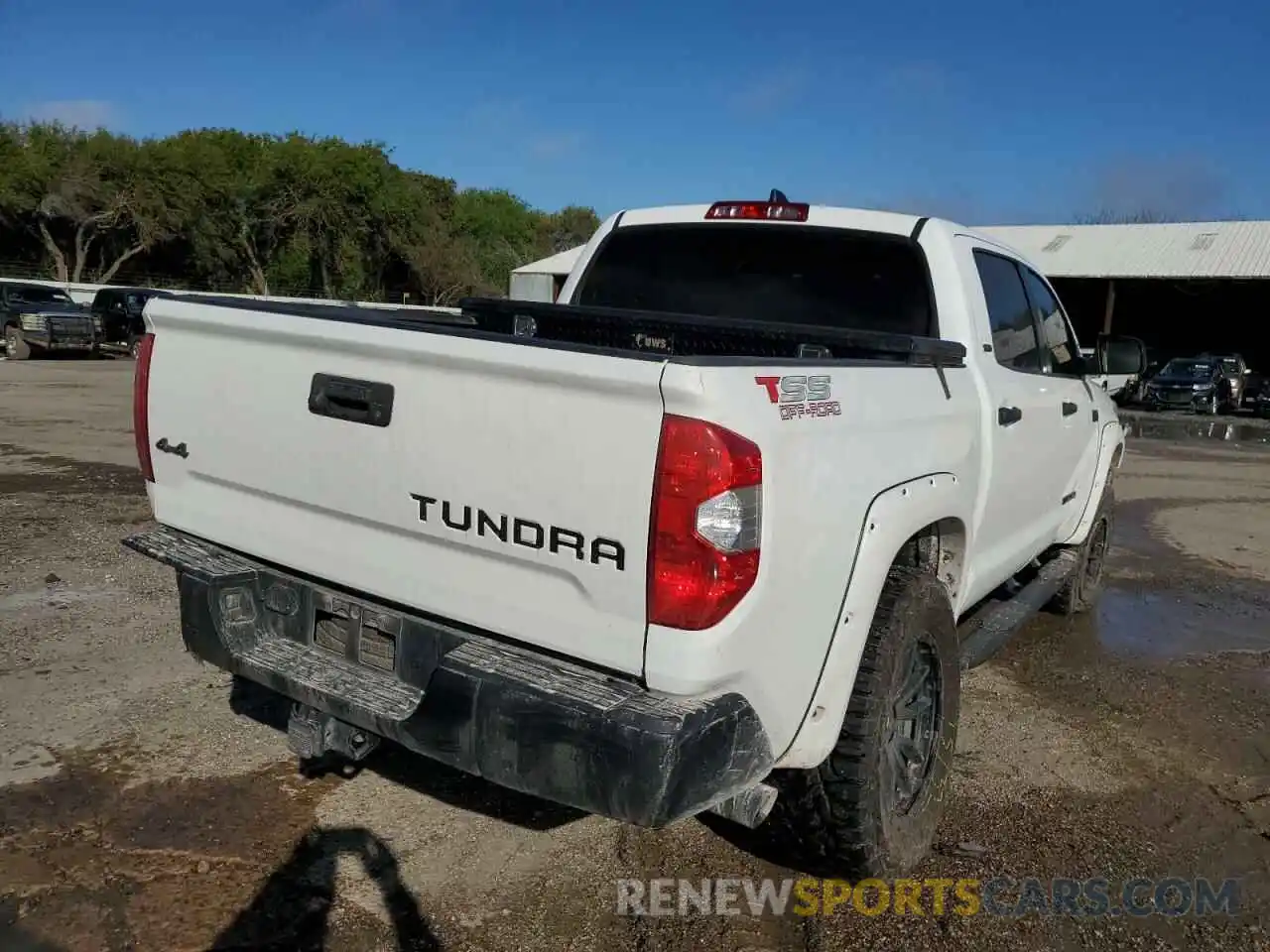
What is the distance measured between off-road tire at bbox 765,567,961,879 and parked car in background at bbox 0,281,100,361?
25998 mm

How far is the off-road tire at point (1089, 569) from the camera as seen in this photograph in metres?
6.27

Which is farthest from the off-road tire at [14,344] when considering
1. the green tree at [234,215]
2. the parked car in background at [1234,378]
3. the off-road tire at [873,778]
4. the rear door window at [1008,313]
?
the parked car in background at [1234,378]

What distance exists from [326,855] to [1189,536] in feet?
27.8

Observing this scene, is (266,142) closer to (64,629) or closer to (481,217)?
(481,217)

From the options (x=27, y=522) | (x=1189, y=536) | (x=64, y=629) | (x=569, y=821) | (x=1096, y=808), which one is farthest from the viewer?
(x=1189, y=536)

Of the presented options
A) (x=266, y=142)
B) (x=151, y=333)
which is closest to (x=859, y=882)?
(x=151, y=333)

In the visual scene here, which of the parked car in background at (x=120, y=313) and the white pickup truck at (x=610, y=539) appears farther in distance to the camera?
the parked car in background at (x=120, y=313)

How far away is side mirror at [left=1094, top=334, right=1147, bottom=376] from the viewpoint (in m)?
5.71

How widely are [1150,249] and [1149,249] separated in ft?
0.10

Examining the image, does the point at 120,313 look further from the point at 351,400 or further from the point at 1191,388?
the point at 351,400

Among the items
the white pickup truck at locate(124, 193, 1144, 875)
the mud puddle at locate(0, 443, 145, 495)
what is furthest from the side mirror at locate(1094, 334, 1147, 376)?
the mud puddle at locate(0, 443, 145, 495)

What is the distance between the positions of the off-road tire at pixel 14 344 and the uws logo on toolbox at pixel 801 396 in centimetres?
2654

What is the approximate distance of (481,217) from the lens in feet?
193

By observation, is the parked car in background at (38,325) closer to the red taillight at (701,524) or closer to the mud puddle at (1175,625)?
the mud puddle at (1175,625)
